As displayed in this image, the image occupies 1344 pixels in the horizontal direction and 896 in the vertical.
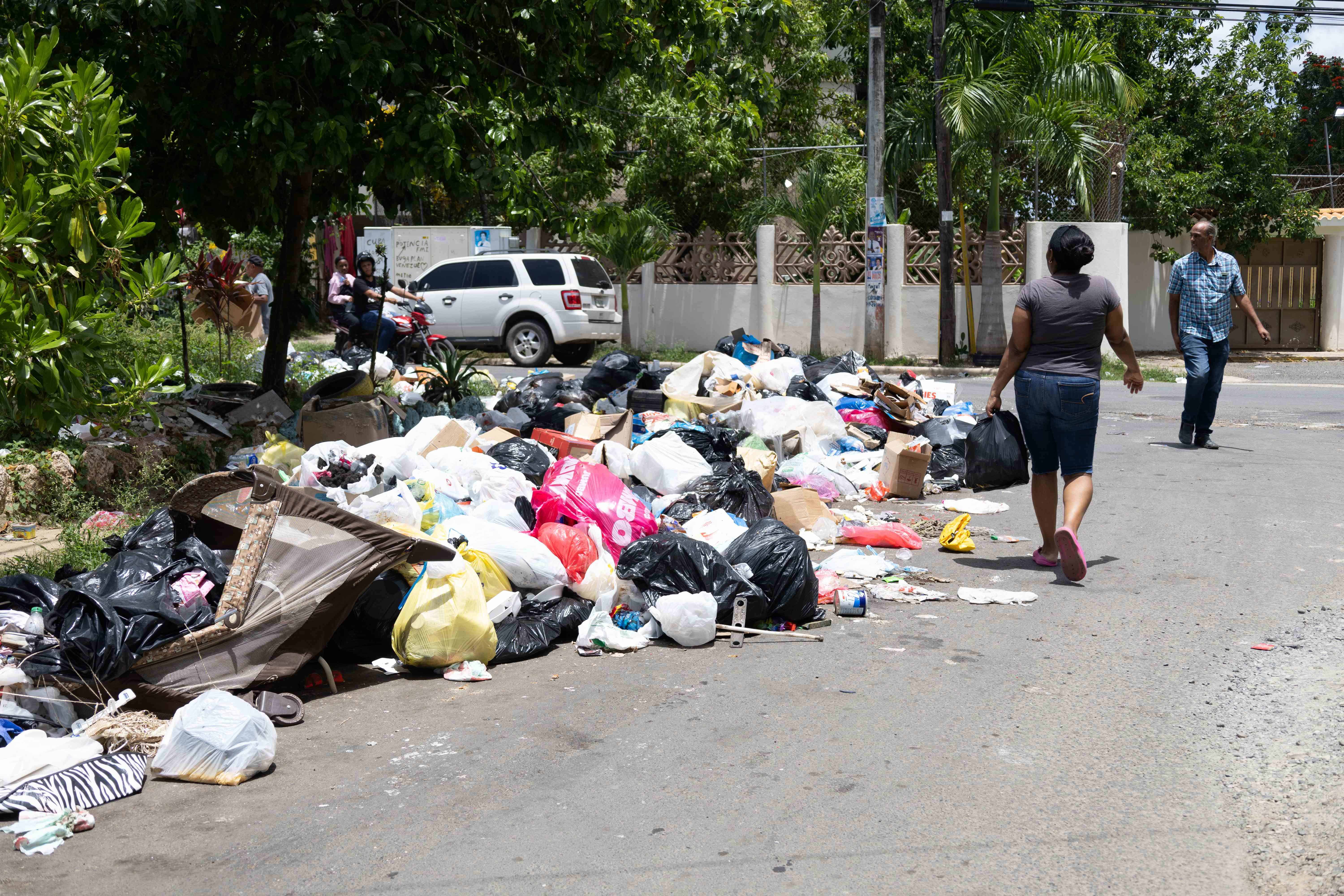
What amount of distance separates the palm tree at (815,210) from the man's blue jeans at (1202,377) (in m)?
10.5

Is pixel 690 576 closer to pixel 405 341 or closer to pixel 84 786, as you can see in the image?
pixel 84 786

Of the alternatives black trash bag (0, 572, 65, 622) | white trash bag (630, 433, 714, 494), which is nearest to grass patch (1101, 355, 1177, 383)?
white trash bag (630, 433, 714, 494)

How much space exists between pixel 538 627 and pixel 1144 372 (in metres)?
15.9

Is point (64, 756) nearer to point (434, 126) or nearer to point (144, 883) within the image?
point (144, 883)

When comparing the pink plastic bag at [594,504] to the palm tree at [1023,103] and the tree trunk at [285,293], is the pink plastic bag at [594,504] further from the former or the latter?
the palm tree at [1023,103]

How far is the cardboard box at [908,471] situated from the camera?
895 cm

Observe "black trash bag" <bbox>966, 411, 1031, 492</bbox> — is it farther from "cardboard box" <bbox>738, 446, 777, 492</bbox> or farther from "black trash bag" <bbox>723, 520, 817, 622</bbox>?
"cardboard box" <bbox>738, 446, 777, 492</bbox>

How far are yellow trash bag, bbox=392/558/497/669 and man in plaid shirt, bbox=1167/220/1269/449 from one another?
7334 mm

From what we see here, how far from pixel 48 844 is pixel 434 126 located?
5.93 meters

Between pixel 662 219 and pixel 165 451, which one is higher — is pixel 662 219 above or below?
above

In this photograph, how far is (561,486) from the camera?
6633mm

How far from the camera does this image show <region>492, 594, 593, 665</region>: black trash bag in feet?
17.6

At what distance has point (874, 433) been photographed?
1029 cm

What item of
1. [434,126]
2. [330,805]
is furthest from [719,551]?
[434,126]
